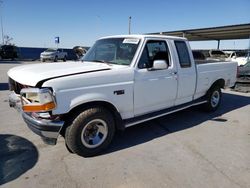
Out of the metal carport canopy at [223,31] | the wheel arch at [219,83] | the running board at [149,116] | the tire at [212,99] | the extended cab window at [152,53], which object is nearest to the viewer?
the running board at [149,116]

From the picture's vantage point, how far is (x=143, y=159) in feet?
12.1

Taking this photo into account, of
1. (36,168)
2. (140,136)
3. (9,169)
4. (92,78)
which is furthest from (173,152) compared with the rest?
(9,169)

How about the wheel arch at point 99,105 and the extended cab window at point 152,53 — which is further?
the extended cab window at point 152,53

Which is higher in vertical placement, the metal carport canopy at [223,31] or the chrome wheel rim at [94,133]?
the metal carport canopy at [223,31]

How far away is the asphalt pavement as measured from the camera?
3082 millimetres

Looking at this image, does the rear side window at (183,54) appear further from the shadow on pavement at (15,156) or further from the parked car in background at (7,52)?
the parked car in background at (7,52)

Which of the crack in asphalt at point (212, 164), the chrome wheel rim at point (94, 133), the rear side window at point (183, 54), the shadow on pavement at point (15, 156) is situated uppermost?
the rear side window at point (183, 54)

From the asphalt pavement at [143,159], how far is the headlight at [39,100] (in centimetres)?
94

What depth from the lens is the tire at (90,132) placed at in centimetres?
347

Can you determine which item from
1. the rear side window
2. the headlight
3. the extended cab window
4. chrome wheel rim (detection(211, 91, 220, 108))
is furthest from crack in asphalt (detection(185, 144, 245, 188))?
chrome wheel rim (detection(211, 91, 220, 108))

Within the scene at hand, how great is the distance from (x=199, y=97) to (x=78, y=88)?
374 centimetres

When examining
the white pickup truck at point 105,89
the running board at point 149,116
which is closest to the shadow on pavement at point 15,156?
the white pickup truck at point 105,89

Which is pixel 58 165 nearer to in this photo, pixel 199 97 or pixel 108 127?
pixel 108 127

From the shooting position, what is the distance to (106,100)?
3.65 metres
